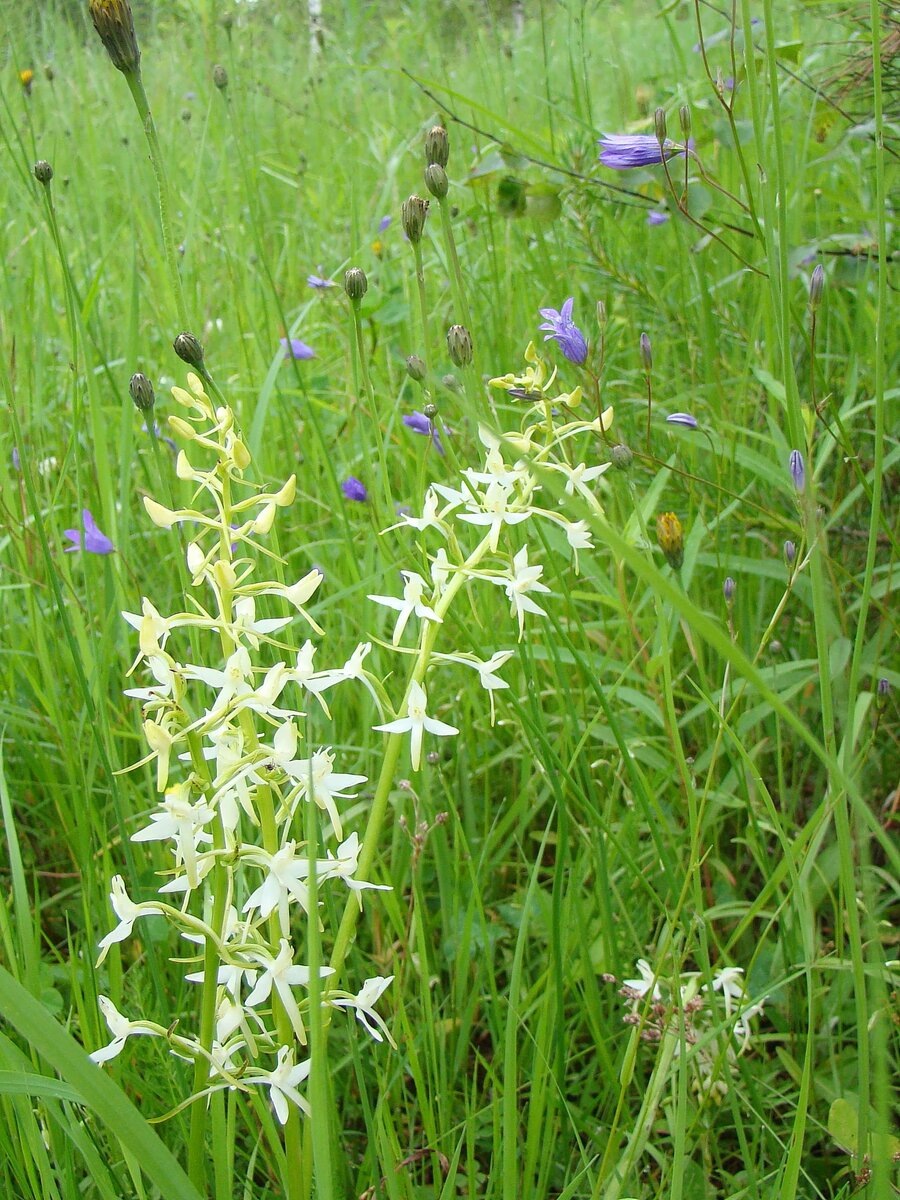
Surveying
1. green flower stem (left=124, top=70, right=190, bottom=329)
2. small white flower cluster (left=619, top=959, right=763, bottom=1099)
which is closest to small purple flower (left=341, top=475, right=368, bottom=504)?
green flower stem (left=124, top=70, right=190, bottom=329)

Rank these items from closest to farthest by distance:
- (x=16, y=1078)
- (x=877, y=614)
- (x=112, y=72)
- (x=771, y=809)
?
(x=16, y=1078) → (x=771, y=809) → (x=877, y=614) → (x=112, y=72)

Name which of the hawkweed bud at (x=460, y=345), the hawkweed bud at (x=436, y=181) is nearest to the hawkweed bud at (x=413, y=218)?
the hawkweed bud at (x=436, y=181)

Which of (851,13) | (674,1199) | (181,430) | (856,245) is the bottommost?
(674,1199)

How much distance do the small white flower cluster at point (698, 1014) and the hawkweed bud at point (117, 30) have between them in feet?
2.78

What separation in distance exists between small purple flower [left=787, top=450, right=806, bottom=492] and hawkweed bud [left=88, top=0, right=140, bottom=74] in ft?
2.03

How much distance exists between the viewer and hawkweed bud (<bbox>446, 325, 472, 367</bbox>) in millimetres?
890

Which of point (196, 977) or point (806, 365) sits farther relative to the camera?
point (806, 365)

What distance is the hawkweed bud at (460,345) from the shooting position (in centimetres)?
89

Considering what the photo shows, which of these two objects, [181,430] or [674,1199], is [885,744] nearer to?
[674,1199]

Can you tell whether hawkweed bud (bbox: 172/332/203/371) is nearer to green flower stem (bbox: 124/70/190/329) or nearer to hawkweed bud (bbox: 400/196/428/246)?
green flower stem (bbox: 124/70/190/329)

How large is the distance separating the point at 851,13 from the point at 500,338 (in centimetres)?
76

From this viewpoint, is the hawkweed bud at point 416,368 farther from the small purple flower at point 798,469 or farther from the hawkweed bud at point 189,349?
the small purple flower at point 798,469

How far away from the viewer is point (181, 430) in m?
0.68

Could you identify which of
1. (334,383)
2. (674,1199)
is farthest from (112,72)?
(674,1199)
